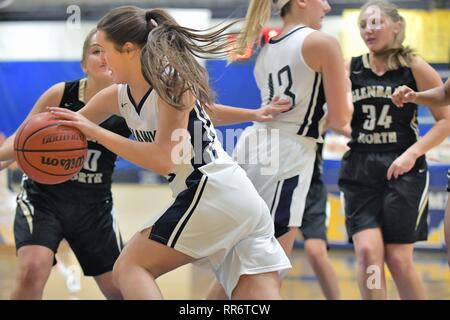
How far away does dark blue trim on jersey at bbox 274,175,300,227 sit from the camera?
380cm

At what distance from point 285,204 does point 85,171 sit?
1082 millimetres

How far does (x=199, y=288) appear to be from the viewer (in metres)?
6.20

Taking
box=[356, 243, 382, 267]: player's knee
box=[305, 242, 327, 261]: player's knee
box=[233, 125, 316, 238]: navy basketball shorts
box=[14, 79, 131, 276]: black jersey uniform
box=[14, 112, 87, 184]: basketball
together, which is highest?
box=[14, 112, 87, 184]: basketball

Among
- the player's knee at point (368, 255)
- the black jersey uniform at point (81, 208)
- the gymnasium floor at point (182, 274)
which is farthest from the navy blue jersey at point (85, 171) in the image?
the gymnasium floor at point (182, 274)

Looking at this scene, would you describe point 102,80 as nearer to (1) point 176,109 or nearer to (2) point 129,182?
(1) point 176,109

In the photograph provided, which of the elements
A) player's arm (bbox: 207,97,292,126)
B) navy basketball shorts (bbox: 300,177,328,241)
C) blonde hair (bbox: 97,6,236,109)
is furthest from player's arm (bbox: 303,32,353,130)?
navy basketball shorts (bbox: 300,177,328,241)

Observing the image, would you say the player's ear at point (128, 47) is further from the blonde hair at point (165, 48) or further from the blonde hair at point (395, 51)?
the blonde hair at point (395, 51)

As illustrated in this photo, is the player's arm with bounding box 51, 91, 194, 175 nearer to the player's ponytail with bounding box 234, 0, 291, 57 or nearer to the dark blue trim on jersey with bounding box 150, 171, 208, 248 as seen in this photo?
the dark blue trim on jersey with bounding box 150, 171, 208, 248

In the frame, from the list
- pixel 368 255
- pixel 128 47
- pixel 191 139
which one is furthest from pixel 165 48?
pixel 368 255

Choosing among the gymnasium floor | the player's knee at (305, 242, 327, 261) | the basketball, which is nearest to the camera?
the basketball

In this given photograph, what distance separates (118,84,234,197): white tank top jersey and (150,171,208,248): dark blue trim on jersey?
2 centimetres

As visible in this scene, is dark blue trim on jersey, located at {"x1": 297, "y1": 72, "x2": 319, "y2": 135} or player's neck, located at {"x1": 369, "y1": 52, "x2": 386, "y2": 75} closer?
dark blue trim on jersey, located at {"x1": 297, "y1": 72, "x2": 319, "y2": 135}
